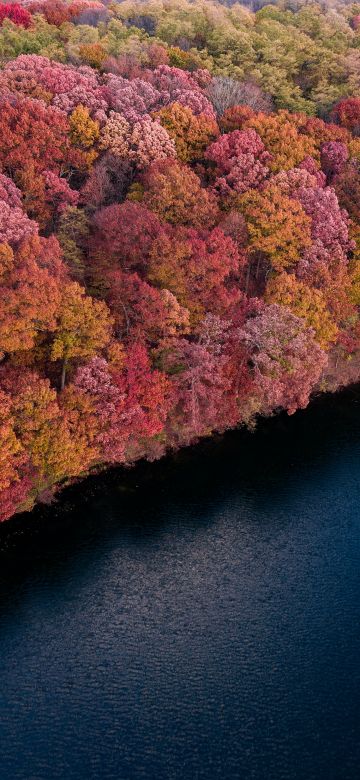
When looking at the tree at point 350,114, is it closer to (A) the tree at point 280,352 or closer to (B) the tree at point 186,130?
(B) the tree at point 186,130

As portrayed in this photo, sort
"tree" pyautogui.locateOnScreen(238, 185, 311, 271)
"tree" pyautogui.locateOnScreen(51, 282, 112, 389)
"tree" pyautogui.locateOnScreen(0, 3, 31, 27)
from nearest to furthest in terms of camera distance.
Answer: "tree" pyautogui.locateOnScreen(51, 282, 112, 389)
"tree" pyautogui.locateOnScreen(238, 185, 311, 271)
"tree" pyautogui.locateOnScreen(0, 3, 31, 27)

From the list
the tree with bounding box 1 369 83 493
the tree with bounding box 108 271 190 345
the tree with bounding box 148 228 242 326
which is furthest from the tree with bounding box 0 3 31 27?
the tree with bounding box 1 369 83 493

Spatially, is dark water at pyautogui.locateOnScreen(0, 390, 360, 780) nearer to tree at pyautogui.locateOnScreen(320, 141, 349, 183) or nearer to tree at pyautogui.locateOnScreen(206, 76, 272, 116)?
tree at pyautogui.locateOnScreen(320, 141, 349, 183)

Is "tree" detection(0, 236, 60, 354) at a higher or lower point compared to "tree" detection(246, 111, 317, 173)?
lower

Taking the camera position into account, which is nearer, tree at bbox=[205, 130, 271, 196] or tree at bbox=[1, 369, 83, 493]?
tree at bbox=[1, 369, 83, 493]

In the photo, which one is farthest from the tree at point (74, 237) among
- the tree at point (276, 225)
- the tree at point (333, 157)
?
the tree at point (333, 157)

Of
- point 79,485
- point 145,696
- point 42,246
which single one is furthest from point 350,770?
point 42,246

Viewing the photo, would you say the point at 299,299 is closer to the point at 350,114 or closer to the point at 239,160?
the point at 239,160
